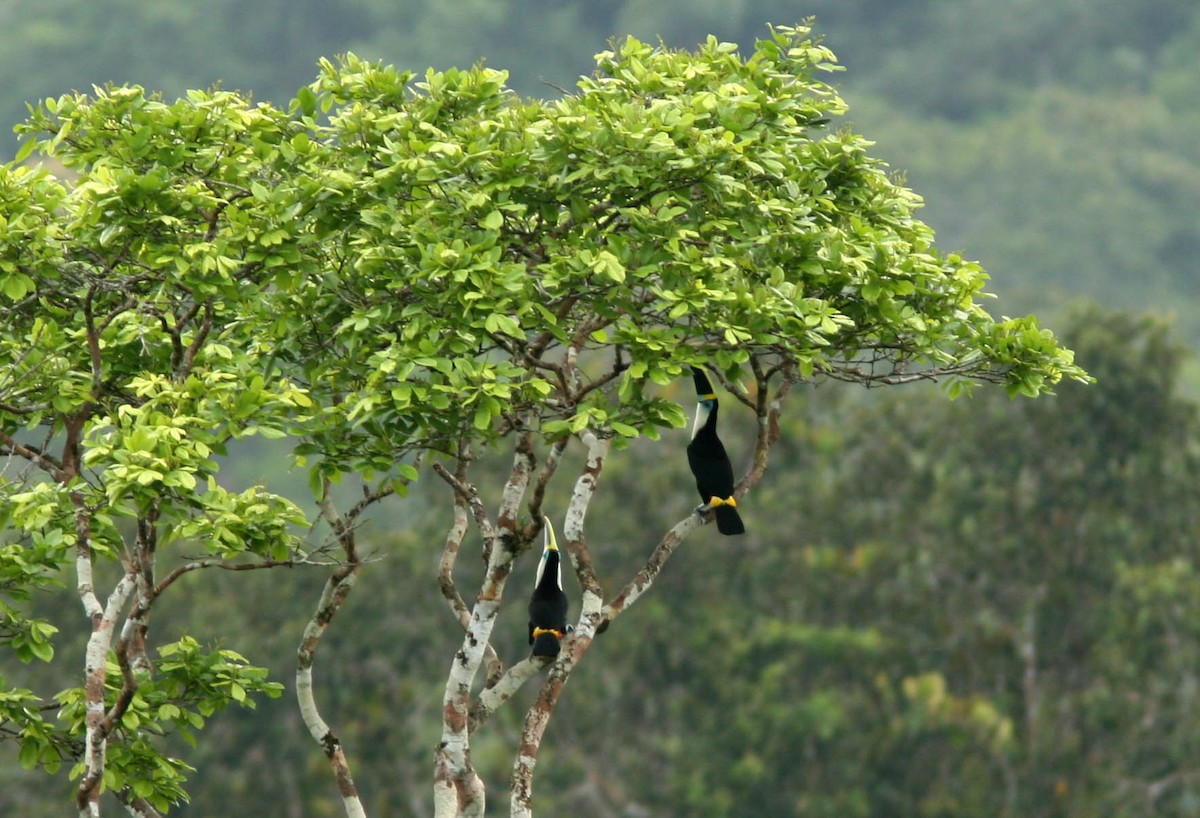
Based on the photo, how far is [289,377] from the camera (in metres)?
8.04

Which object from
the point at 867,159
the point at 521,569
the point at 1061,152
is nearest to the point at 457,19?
the point at 1061,152

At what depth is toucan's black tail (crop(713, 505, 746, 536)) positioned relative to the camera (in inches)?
344

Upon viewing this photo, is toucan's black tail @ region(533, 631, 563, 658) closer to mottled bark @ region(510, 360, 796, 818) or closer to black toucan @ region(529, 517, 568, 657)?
black toucan @ region(529, 517, 568, 657)

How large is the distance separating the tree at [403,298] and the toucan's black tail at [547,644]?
0.08m

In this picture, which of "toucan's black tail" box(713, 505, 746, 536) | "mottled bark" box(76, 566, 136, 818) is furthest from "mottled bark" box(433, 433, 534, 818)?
"mottled bark" box(76, 566, 136, 818)

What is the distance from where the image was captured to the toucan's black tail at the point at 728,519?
28.7 feet

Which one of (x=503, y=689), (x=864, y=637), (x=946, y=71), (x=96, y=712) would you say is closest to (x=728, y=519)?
(x=503, y=689)

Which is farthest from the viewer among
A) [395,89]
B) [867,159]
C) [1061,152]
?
[1061,152]

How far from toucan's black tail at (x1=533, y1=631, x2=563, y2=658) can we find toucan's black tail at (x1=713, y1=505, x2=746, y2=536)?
992mm

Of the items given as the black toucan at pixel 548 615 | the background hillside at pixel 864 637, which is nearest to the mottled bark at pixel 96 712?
the black toucan at pixel 548 615

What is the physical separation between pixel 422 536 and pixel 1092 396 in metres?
8.77

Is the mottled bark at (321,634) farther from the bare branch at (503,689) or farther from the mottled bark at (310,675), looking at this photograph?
the bare branch at (503,689)

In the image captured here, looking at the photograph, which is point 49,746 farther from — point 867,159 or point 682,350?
point 867,159

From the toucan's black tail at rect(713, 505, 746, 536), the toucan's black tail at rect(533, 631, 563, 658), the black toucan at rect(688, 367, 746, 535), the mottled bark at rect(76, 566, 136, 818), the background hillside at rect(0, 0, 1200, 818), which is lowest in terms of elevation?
the mottled bark at rect(76, 566, 136, 818)
